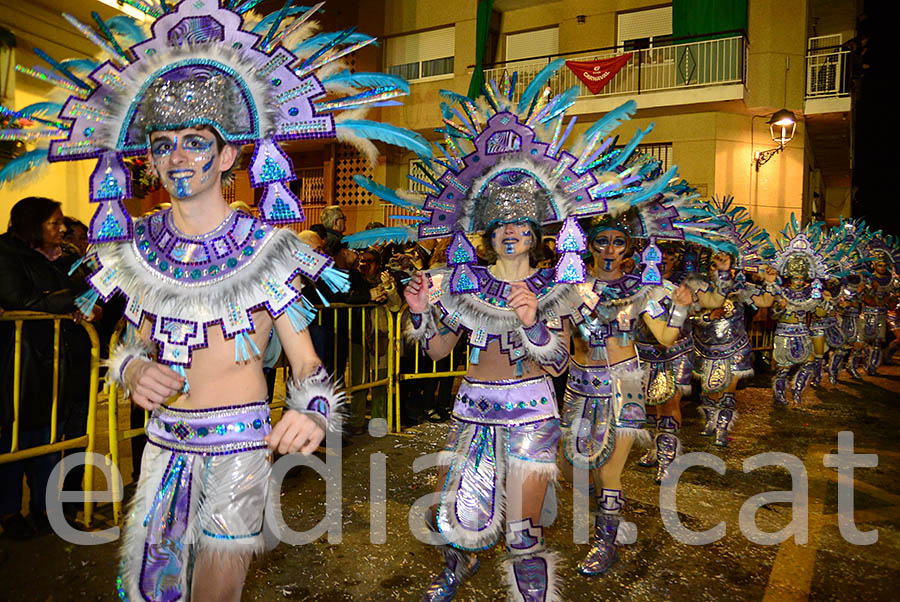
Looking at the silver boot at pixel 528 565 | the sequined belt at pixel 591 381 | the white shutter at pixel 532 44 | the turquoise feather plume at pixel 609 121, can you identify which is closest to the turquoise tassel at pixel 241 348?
the silver boot at pixel 528 565

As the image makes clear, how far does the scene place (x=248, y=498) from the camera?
85.9 inches

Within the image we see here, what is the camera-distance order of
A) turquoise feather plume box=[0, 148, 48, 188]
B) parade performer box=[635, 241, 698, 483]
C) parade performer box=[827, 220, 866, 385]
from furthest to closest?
parade performer box=[827, 220, 866, 385] → parade performer box=[635, 241, 698, 483] → turquoise feather plume box=[0, 148, 48, 188]

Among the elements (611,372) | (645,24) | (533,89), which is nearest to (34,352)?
(533,89)

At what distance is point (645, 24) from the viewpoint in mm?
16828

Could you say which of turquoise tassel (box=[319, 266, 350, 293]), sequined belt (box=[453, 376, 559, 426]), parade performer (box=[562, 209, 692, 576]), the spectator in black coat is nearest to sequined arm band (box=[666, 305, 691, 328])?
parade performer (box=[562, 209, 692, 576])

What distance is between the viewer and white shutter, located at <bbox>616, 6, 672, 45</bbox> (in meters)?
16.7

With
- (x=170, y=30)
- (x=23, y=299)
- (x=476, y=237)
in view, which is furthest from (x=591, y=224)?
(x=23, y=299)

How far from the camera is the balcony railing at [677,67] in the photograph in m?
15.8

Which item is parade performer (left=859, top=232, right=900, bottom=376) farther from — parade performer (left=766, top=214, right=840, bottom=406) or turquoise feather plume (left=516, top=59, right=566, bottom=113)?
turquoise feather plume (left=516, top=59, right=566, bottom=113)

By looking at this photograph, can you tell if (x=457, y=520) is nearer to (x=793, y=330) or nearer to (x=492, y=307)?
(x=492, y=307)

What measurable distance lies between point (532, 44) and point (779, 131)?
6836 mm

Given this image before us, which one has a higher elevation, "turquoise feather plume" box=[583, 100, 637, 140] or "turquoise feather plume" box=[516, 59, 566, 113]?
"turquoise feather plume" box=[516, 59, 566, 113]

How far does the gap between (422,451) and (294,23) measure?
16.0ft

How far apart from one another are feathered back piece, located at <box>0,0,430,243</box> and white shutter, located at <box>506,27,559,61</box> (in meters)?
16.8
